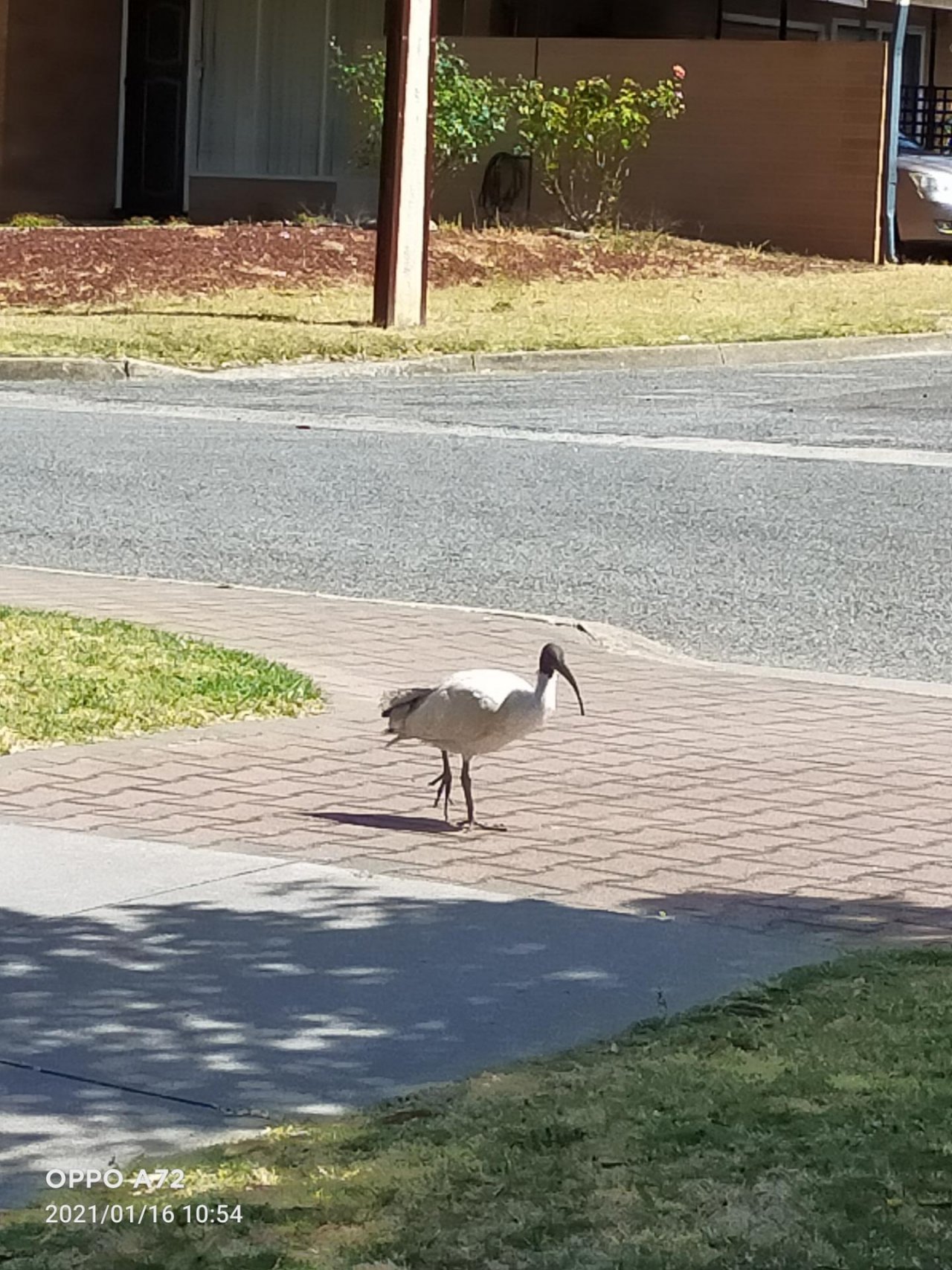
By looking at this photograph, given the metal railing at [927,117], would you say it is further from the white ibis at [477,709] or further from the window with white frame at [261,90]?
the white ibis at [477,709]

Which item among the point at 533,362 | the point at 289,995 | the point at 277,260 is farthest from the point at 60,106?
the point at 289,995

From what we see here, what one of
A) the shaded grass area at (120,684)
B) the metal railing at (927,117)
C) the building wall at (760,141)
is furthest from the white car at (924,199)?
the shaded grass area at (120,684)

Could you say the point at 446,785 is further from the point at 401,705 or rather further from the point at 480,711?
the point at 480,711

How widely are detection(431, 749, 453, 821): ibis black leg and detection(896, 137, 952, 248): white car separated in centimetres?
2237

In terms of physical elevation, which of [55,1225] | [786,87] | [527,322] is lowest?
[55,1225]

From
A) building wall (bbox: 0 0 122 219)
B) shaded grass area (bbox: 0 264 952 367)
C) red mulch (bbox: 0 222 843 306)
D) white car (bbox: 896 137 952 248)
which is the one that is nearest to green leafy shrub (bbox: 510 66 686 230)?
red mulch (bbox: 0 222 843 306)

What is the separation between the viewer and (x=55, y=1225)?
368 cm

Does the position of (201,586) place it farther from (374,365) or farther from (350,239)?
(350,239)

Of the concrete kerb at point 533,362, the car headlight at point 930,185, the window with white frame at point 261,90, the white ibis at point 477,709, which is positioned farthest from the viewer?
the window with white frame at point 261,90

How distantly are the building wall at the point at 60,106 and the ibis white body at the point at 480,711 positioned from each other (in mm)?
25298

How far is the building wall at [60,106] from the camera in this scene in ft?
99.6

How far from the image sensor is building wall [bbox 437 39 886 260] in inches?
1091

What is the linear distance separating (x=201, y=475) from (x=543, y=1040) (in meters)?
8.80

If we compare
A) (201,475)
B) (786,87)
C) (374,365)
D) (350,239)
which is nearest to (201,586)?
(201,475)
